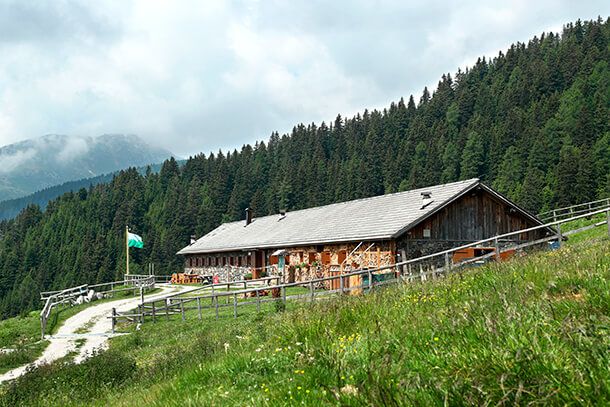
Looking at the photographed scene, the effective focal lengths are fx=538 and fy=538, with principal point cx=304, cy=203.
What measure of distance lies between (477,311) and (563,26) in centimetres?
17507

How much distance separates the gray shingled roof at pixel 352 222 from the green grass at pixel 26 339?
1411cm

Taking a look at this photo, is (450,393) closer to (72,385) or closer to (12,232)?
(72,385)

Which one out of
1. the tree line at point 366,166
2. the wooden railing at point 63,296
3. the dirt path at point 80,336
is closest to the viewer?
the dirt path at point 80,336

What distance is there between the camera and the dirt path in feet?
55.3

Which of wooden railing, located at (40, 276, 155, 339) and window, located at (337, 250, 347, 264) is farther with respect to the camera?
window, located at (337, 250, 347, 264)

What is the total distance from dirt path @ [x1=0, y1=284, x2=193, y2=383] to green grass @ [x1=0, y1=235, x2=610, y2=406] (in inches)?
320

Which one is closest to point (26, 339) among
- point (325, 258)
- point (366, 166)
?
point (325, 258)

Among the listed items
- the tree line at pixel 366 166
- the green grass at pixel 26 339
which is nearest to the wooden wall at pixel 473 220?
the green grass at pixel 26 339

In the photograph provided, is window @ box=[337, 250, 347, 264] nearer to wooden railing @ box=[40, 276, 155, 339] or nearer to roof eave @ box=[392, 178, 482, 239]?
roof eave @ box=[392, 178, 482, 239]

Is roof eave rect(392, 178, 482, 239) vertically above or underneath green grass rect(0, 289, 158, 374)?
above

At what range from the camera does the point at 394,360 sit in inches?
184

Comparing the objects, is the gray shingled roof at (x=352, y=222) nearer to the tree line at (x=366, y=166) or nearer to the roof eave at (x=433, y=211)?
the roof eave at (x=433, y=211)

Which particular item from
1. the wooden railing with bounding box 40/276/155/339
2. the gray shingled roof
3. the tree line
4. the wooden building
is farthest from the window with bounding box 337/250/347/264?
the tree line

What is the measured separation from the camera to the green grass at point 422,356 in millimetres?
3145
